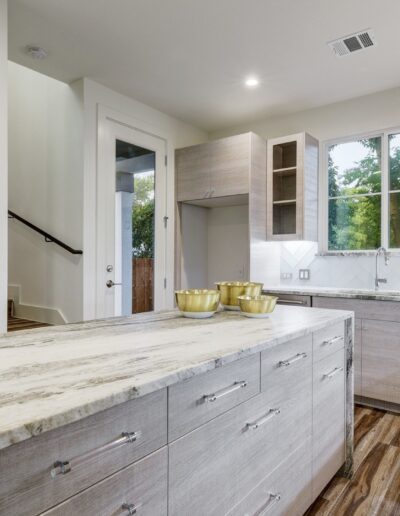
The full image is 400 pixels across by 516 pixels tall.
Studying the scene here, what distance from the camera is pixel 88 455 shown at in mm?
764

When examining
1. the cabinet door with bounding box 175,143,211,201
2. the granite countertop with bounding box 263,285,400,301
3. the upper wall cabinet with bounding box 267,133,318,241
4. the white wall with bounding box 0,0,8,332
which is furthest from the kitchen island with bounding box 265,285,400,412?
the white wall with bounding box 0,0,8,332

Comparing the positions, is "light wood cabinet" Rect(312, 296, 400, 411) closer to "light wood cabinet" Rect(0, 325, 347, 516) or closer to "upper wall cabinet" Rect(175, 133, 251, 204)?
"light wood cabinet" Rect(0, 325, 347, 516)

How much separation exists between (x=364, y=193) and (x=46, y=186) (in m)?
3.10

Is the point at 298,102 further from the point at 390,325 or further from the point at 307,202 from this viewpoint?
the point at 390,325

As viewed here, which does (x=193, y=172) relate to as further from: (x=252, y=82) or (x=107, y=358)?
(x=107, y=358)

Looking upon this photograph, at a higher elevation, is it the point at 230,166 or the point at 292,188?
the point at 230,166

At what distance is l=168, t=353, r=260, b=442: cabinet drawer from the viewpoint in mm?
979

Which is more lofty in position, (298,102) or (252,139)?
(298,102)

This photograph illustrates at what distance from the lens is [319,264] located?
384 cm

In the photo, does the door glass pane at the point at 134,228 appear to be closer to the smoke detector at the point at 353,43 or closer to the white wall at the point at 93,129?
the white wall at the point at 93,129

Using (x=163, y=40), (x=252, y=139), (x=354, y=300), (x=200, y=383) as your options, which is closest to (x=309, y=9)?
(x=163, y=40)

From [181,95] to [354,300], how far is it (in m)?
2.48

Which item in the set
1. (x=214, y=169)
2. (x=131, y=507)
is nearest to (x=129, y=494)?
(x=131, y=507)

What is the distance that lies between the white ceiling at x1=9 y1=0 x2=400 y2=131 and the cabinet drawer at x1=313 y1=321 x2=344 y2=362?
198cm
